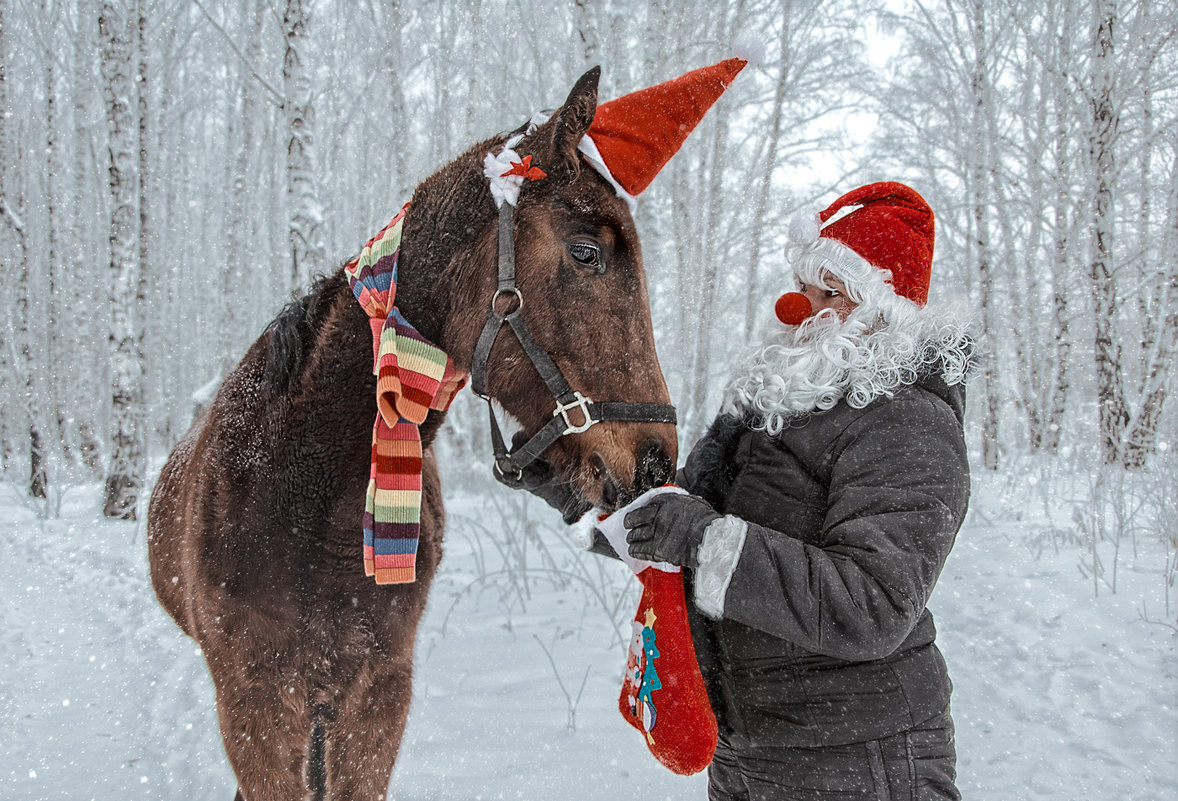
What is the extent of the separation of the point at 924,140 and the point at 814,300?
1340 centimetres

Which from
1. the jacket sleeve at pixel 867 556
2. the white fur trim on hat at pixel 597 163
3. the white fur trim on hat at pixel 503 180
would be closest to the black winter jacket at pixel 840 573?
the jacket sleeve at pixel 867 556

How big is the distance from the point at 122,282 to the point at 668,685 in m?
9.20

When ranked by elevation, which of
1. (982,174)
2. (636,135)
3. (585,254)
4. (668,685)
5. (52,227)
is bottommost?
(668,685)

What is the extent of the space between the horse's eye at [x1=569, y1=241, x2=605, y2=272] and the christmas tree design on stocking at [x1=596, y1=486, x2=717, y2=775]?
618 mm

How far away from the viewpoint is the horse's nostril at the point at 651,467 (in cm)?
151

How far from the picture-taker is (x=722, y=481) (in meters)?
1.75

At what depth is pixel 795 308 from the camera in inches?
65.8

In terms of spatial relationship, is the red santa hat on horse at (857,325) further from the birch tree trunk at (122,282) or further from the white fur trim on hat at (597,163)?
the birch tree trunk at (122,282)

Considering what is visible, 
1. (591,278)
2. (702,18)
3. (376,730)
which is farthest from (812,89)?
(376,730)

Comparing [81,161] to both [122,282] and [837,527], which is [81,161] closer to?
[122,282]

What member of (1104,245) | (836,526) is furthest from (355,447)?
(1104,245)

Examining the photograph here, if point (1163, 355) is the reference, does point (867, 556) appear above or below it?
below

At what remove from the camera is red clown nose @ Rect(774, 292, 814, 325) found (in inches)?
65.9

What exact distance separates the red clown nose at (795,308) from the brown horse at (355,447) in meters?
0.37
